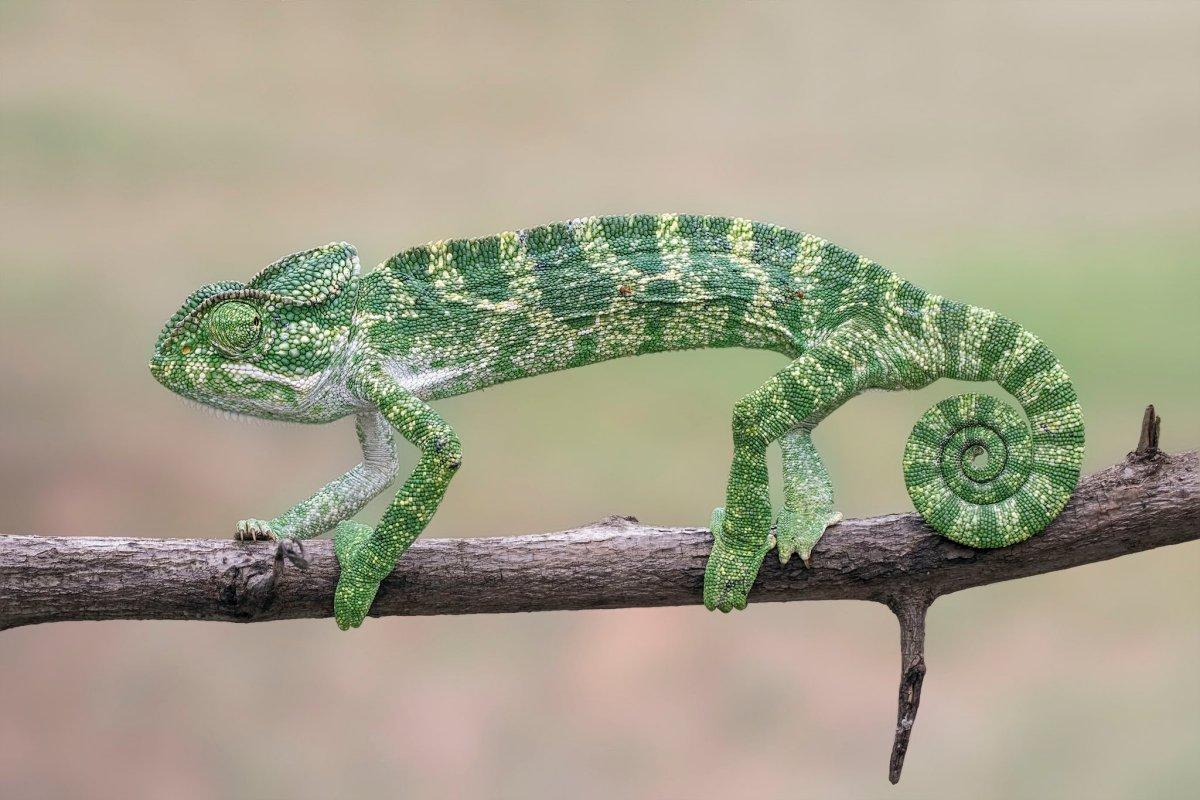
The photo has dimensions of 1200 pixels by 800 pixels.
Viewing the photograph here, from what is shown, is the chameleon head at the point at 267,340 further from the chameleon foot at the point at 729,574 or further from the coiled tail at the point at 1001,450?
the coiled tail at the point at 1001,450

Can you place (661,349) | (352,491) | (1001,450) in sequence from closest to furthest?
(1001,450) → (661,349) → (352,491)

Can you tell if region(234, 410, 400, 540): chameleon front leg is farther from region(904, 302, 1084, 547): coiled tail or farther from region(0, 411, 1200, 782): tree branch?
region(904, 302, 1084, 547): coiled tail

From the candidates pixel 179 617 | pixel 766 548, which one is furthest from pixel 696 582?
pixel 179 617

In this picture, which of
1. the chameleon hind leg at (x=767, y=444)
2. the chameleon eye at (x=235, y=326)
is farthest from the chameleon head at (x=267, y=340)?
the chameleon hind leg at (x=767, y=444)

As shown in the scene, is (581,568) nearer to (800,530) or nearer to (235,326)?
(800,530)

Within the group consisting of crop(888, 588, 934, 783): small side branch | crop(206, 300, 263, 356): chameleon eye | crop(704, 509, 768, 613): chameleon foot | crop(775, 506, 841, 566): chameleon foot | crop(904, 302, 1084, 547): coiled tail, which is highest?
crop(206, 300, 263, 356): chameleon eye

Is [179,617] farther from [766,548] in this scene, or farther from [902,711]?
[902,711]

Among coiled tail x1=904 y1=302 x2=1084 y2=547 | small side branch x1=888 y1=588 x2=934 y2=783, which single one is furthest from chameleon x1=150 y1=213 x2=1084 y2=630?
small side branch x1=888 y1=588 x2=934 y2=783

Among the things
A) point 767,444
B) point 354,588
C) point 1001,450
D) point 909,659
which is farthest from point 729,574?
point 354,588
